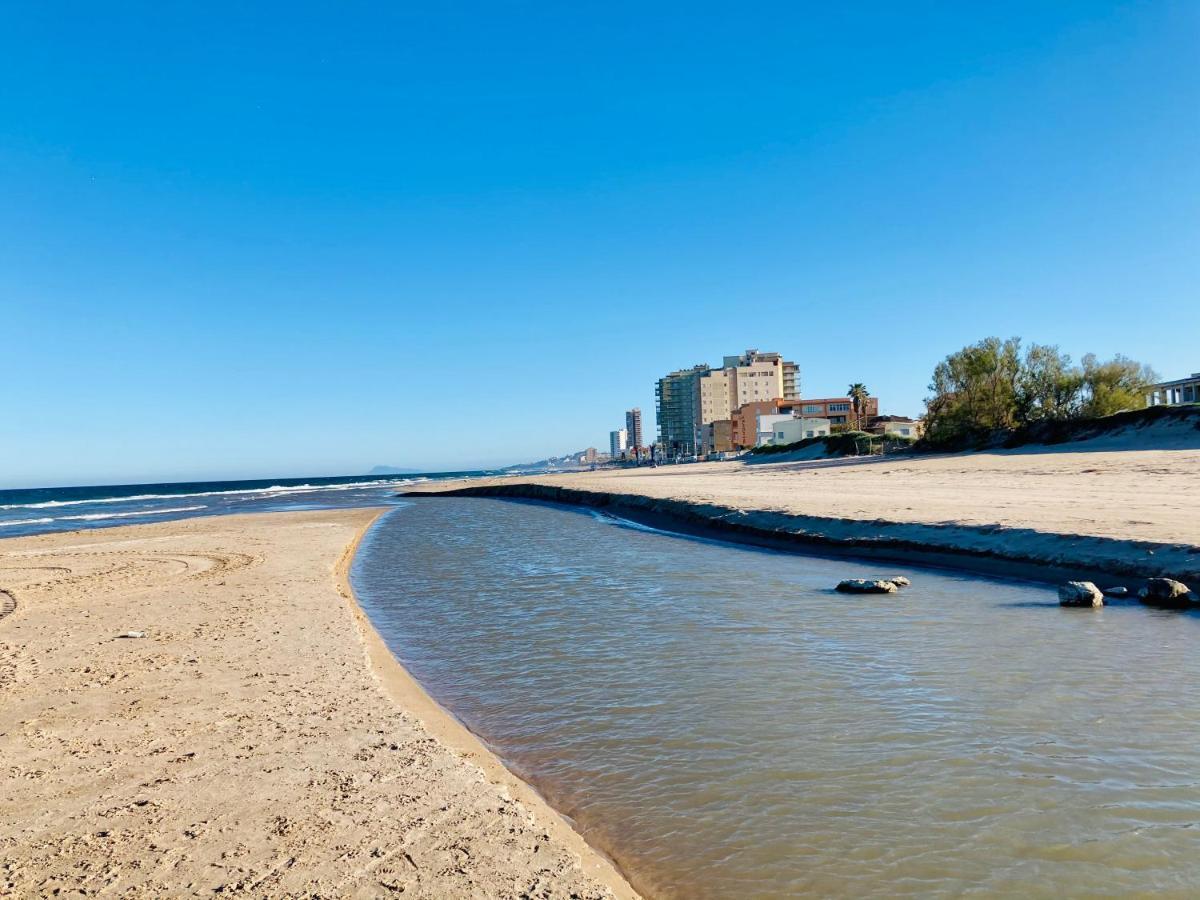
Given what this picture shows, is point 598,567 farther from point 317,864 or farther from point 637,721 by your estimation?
point 317,864

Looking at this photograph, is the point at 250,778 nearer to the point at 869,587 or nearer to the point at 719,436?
the point at 869,587

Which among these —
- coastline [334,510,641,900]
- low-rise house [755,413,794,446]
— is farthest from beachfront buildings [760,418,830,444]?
coastline [334,510,641,900]

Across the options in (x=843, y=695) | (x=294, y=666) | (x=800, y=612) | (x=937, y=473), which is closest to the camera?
(x=843, y=695)

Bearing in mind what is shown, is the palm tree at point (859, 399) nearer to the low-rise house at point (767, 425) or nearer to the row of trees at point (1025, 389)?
the low-rise house at point (767, 425)

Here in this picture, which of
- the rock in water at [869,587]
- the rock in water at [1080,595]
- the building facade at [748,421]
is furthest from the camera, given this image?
the building facade at [748,421]

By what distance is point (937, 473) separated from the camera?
36750 mm

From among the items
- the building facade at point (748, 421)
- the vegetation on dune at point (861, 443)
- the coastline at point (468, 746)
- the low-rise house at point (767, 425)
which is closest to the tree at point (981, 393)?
the vegetation on dune at point (861, 443)

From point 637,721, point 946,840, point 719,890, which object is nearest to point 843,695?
point 637,721

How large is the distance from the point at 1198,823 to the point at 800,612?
23.0 ft

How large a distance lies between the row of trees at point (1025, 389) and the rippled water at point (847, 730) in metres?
48.4

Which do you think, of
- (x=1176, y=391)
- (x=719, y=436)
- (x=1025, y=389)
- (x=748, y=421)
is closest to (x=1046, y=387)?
(x=1025, y=389)

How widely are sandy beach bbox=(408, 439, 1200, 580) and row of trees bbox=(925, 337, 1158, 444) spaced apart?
1513cm

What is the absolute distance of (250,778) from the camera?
534 cm

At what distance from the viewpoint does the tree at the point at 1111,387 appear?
172 ft
